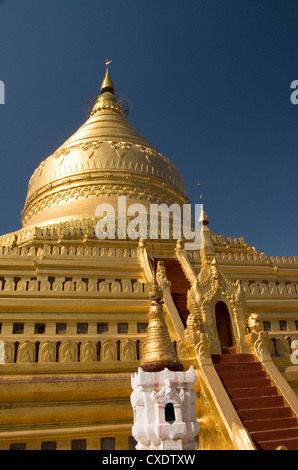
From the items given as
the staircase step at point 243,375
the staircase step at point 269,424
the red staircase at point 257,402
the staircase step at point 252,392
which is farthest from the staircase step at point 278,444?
the staircase step at point 243,375

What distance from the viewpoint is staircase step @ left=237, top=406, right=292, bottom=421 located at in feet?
26.3

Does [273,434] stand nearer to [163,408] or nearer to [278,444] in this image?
[278,444]

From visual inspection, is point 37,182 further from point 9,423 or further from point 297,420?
point 297,420

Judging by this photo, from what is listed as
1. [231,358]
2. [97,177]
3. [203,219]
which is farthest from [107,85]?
[231,358]

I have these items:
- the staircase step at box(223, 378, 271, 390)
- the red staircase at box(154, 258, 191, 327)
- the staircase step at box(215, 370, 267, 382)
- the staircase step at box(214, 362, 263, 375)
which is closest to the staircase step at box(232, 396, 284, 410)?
the staircase step at box(223, 378, 271, 390)

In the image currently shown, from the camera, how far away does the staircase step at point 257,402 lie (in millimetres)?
8297

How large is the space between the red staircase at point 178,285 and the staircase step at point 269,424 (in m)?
4.17

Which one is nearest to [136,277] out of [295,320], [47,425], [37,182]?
[295,320]

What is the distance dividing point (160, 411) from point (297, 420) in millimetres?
3376

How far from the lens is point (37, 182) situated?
2644cm

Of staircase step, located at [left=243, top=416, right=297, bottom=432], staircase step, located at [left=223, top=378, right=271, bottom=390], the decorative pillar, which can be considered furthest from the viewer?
staircase step, located at [left=223, top=378, right=271, bottom=390]

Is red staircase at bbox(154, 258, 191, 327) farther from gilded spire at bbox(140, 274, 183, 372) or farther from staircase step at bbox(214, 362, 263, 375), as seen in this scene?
gilded spire at bbox(140, 274, 183, 372)

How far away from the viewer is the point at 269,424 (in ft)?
25.9

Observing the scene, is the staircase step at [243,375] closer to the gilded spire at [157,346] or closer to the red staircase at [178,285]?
the gilded spire at [157,346]
